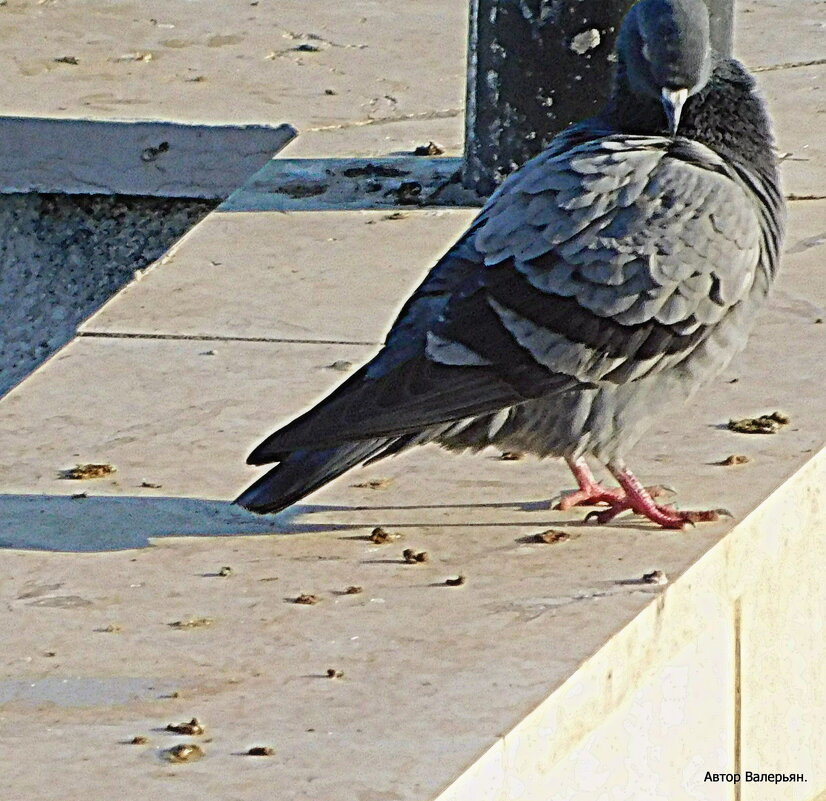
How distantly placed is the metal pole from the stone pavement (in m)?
0.69

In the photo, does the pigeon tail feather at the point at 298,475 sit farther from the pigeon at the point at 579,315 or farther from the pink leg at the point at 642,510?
the pink leg at the point at 642,510

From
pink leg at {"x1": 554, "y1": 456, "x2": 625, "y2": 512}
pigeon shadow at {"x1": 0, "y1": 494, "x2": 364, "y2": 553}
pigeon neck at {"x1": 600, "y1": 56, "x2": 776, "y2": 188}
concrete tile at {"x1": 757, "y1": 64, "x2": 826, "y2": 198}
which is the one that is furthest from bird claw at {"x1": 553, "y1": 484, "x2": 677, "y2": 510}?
concrete tile at {"x1": 757, "y1": 64, "x2": 826, "y2": 198}

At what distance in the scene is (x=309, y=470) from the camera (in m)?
3.51

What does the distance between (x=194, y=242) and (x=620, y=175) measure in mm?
2336

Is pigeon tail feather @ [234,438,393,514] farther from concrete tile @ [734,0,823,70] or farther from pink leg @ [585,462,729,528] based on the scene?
concrete tile @ [734,0,823,70]

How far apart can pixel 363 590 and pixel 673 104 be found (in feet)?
3.97

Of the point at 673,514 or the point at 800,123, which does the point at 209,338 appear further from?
the point at 800,123

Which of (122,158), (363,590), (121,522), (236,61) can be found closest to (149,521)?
(121,522)

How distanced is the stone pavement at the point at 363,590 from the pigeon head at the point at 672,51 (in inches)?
33.0

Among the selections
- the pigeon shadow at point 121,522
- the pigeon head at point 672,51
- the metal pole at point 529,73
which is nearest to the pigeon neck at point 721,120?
the pigeon head at point 672,51

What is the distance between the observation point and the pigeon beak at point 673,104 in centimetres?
374

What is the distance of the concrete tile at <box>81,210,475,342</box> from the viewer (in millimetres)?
4969

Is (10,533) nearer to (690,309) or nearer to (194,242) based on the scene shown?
(690,309)

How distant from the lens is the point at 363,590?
3484 mm
